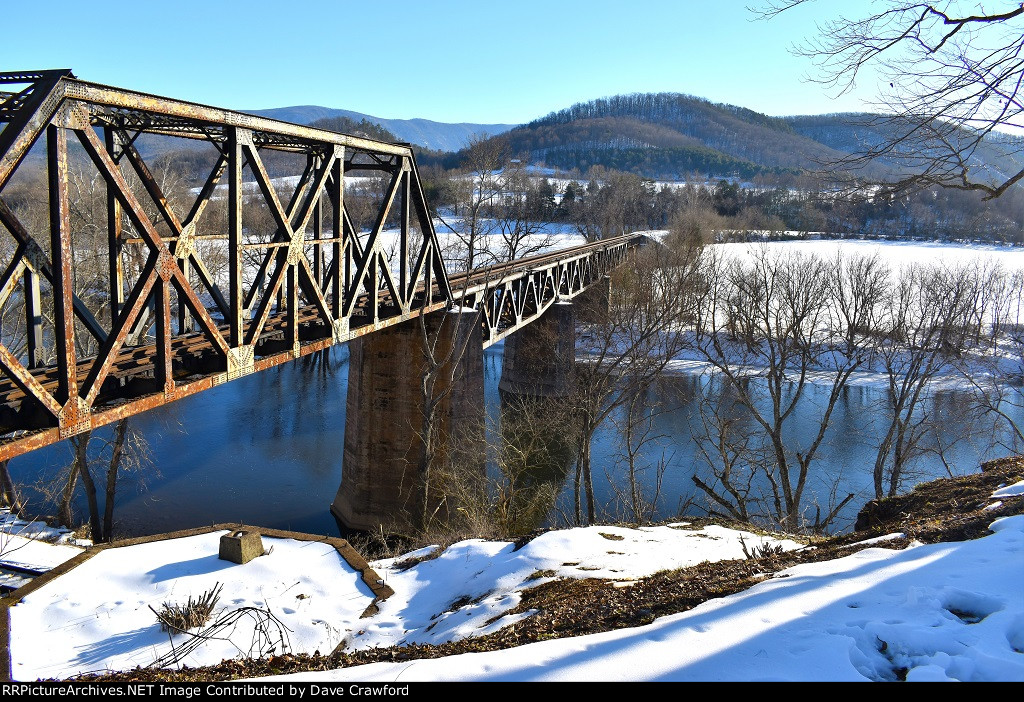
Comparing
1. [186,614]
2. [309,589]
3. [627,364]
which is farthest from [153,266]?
[627,364]

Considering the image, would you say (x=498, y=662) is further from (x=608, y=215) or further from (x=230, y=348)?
(x=608, y=215)

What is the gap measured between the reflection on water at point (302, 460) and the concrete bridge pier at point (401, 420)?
1728mm

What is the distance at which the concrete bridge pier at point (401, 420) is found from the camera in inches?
727

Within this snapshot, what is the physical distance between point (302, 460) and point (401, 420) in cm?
812

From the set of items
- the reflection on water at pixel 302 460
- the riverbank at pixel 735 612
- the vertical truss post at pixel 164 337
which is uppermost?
the vertical truss post at pixel 164 337

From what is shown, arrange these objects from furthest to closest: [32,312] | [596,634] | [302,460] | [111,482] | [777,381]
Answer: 1. [302,460]
2. [777,381]
3. [111,482]
4. [32,312]
5. [596,634]

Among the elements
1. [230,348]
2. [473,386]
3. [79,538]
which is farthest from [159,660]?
[473,386]

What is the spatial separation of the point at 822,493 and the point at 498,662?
21.6 meters

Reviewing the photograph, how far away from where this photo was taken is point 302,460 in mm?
25125

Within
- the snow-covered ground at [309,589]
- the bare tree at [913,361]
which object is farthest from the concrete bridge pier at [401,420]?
the bare tree at [913,361]

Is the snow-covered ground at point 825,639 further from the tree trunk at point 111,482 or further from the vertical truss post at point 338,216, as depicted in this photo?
the tree trunk at point 111,482

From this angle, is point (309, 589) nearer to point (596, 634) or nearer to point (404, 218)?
point (596, 634)

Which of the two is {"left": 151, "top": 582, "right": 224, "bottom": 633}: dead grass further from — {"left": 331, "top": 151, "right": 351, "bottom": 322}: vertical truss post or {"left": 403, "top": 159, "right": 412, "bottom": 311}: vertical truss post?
{"left": 403, "top": 159, "right": 412, "bottom": 311}: vertical truss post

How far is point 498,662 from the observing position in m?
4.10
